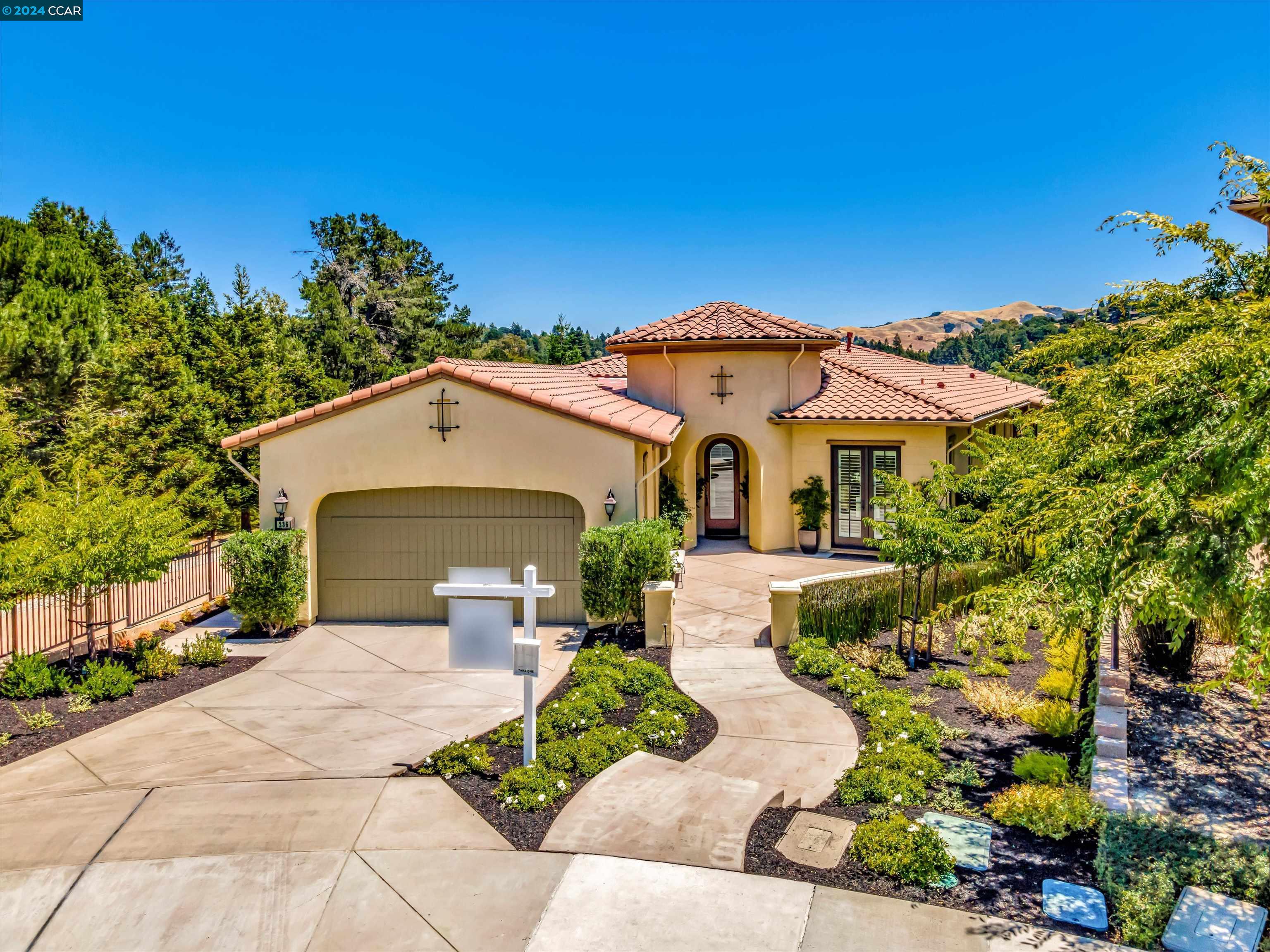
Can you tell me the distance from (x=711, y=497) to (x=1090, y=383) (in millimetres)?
12861

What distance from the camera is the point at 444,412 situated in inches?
498

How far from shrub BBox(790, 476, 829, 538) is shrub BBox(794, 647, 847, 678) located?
7692mm

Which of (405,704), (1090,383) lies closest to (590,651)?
(405,704)

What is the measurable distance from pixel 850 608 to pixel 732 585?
13.2 feet

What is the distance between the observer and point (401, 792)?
6867 millimetres

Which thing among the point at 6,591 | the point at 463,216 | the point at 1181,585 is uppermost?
the point at 463,216

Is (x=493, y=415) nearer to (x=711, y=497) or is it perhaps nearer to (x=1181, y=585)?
(x=711, y=497)

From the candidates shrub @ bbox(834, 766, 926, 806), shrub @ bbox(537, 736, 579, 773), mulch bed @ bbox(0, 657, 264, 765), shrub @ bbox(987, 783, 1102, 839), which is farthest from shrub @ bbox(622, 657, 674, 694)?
mulch bed @ bbox(0, 657, 264, 765)

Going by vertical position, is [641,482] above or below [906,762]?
above

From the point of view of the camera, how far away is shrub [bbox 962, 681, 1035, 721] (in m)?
8.19

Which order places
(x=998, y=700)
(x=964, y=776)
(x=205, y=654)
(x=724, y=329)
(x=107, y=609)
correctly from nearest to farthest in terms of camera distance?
1. (x=964, y=776)
2. (x=998, y=700)
3. (x=205, y=654)
4. (x=107, y=609)
5. (x=724, y=329)

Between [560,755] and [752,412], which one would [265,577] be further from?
[752,412]

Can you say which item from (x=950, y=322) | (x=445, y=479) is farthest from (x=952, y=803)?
(x=950, y=322)

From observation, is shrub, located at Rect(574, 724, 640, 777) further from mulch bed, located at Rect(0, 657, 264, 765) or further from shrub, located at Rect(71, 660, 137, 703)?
shrub, located at Rect(71, 660, 137, 703)
